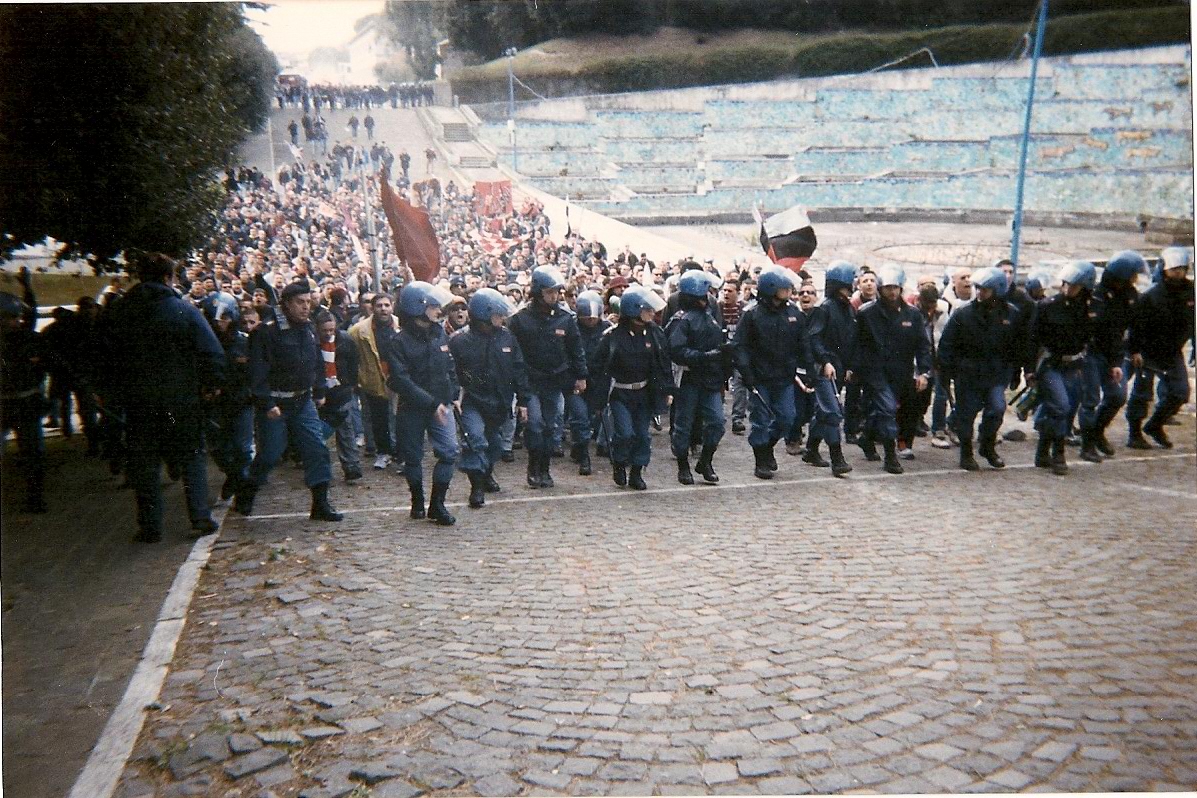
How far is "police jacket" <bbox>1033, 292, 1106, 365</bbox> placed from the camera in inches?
295

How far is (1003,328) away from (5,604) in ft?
24.4

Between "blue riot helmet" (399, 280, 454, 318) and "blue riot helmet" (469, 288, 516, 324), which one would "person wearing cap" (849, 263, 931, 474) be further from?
"blue riot helmet" (399, 280, 454, 318)

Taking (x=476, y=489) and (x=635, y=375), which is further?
(x=635, y=375)

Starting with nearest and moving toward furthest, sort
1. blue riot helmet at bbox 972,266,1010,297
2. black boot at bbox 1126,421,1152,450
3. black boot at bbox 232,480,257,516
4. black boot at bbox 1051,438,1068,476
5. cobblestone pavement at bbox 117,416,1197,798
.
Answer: cobblestone pavement at bbox 117,416,1197,798
black boot at bbox 232,480,257,516
black boot at bbox 1051,438,1068,476
blue riot helmet at bbox 972,266,1010,297
black boot at bbox 1126,421,1152,450

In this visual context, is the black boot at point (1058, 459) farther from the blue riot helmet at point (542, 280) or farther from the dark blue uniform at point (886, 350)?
the blue riot helmet at point (542, 280)

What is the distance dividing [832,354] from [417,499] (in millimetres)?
3818

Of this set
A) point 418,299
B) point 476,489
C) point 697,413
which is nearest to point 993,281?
point 697,413

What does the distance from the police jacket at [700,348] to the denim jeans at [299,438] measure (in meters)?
2.92

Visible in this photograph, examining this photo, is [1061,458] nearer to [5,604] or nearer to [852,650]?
[852,650]

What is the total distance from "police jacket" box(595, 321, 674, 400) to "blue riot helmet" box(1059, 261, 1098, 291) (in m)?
3.45

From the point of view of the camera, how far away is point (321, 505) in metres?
6.33

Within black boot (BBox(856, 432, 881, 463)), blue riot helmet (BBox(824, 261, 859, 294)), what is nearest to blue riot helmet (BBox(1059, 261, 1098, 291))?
blue riot helmet (BBox(824, 261, 859, 294))

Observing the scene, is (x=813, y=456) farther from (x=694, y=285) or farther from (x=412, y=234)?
(x=412, y=234)

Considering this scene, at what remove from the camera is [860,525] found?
607 cm
